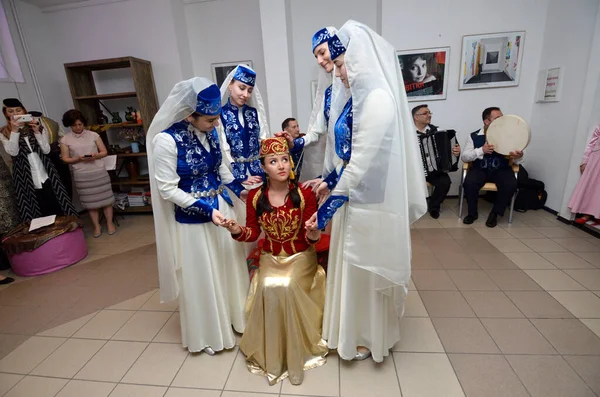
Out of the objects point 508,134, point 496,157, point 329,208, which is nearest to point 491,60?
point 508,134

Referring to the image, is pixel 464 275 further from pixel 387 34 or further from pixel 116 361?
pixel 387 34

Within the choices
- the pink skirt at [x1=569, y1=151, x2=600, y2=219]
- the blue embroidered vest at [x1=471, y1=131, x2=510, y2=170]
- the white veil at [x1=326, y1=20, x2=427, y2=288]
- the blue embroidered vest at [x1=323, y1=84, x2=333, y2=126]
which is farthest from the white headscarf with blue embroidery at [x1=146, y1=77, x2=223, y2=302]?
the pink skirt at [x1=569, y1=151, x2=600, y2=219]

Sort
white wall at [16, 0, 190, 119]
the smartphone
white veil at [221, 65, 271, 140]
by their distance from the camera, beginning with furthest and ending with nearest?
white wall at [16, 0, 190, 119] → the smartphone → white veil at [221, 65, 271, 140]

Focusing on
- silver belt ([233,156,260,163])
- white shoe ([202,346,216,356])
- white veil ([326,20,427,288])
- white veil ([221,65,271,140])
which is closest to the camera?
white veil ([326,20,427,288])

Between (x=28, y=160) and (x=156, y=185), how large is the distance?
272 centimetres

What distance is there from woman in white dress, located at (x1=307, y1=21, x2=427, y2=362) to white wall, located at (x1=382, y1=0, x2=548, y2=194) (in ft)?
10.3

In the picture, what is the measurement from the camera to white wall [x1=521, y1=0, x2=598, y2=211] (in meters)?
3.38

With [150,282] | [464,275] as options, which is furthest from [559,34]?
[150,282]

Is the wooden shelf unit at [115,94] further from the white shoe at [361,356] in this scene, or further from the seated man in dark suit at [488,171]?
the seated man in dark suit at [488,171]

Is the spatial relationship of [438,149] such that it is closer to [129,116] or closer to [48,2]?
[129,116]

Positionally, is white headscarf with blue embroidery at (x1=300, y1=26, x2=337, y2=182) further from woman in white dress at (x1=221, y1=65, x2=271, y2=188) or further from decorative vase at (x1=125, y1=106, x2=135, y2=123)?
decorative vase at (x1=125, y1=106, x2=135, y2=123)

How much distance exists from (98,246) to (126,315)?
5.63ft

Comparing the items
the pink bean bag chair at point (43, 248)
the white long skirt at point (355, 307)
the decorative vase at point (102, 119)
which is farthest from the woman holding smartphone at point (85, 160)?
the white long skirt at point (355, 307)

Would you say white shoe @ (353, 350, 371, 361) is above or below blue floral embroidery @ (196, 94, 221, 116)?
below
